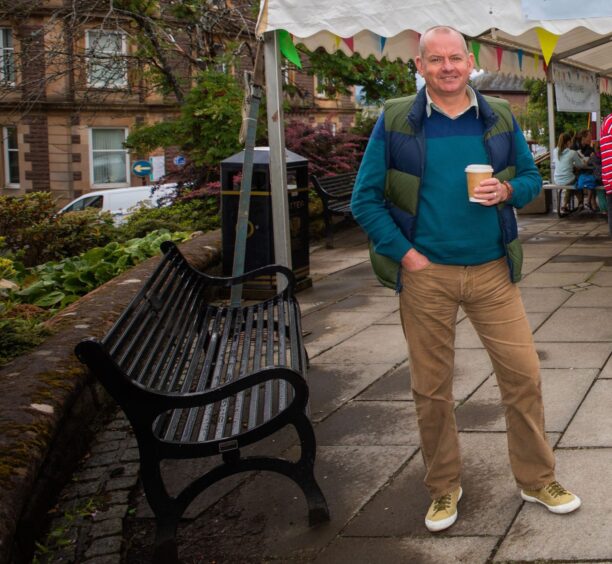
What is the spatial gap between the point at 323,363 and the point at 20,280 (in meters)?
3.75

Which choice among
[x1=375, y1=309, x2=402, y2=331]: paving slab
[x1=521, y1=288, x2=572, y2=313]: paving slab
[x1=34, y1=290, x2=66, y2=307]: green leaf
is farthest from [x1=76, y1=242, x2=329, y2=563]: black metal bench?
[x1=521, y1=288, x2=572, y2=313]: paving slab

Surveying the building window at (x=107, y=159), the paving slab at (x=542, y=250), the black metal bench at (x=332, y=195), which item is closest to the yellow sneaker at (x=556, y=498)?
the paving slab at (x=542, y=250)

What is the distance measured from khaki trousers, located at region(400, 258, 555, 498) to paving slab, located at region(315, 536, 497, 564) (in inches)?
8.6

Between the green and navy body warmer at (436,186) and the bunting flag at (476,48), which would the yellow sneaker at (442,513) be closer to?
the green and navy body warmer at (436,186)

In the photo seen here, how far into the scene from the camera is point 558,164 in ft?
44.3

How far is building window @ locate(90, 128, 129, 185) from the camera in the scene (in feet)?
121

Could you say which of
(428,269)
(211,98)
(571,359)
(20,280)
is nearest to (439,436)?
(428,269)

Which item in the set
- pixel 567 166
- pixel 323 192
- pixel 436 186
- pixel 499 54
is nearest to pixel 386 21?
pixel 436 186

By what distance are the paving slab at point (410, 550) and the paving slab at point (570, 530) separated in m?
0.09

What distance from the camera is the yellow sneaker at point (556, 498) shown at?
10.8ft

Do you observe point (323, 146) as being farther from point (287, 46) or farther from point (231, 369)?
point (231, 369)

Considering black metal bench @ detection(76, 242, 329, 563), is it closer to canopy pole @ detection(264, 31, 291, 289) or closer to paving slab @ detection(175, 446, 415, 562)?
paving slab @ detection(175, 446, 415, 562)

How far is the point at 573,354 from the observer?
5.52 metres

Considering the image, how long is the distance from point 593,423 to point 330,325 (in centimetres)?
294
